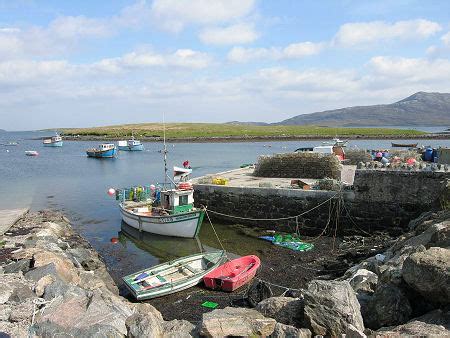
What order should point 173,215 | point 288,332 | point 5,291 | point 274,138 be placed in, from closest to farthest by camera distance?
point 288,332, point 5,291, point 173,215, point 274,138

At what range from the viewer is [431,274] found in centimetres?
599

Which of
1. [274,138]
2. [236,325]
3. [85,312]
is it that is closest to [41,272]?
[85,312]

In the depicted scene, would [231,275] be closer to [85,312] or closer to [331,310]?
[85,312]

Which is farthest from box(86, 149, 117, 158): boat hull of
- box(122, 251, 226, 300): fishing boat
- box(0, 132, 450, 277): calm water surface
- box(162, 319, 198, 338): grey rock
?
box(162, 319, 198, 338): grey rock

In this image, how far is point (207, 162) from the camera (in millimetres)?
58688

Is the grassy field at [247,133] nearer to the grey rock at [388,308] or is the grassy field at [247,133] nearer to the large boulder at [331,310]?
the grey rock at [388,308]

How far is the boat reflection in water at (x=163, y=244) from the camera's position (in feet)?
58.9

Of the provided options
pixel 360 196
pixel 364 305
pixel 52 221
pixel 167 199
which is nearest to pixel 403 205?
Result: pixel 360 196

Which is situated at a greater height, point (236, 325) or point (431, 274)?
point (431, 274)

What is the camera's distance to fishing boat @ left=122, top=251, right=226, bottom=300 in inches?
497

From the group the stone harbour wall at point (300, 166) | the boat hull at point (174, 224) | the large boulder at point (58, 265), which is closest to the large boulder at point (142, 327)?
the large boulder at point (58, 265)

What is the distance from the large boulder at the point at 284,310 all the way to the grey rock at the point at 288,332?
632 millimetres

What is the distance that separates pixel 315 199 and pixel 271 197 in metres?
2.20

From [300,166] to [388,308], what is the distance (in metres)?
18.6
